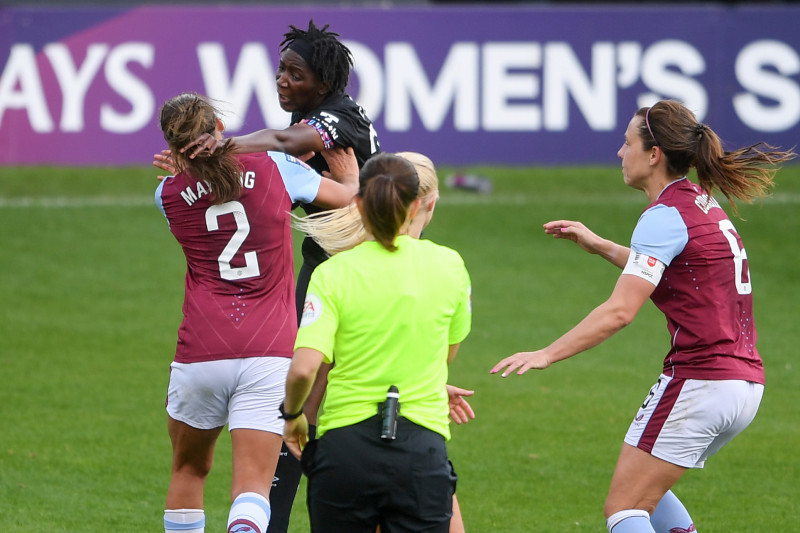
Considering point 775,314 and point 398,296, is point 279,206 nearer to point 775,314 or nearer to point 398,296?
point 398,296

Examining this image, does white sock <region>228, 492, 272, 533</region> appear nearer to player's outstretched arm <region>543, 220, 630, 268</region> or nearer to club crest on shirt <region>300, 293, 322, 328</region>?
club crest on shirt <region>300, 293, 322, 328</region>

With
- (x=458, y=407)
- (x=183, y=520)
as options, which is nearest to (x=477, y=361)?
(x=183, y=520)

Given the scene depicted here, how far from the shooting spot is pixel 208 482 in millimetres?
6992

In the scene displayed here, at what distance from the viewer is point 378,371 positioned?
3.80m

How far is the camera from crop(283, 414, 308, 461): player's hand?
13.0 feet

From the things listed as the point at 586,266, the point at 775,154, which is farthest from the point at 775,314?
the point at 775,154

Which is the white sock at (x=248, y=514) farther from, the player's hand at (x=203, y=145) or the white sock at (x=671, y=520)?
the white sock at (x=671, y=520)

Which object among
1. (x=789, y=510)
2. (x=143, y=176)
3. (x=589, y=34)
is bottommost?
(x=789, y=510)

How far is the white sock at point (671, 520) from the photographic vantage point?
486 centimetres

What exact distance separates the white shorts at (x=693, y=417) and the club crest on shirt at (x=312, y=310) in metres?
1.53

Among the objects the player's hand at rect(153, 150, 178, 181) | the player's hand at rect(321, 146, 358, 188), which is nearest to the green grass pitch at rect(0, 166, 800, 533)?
the player's hand at rect(321, 146, 358, 188)

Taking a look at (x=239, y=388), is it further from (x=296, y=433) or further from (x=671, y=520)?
(x=671, y=520)

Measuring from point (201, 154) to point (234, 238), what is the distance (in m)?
0.36

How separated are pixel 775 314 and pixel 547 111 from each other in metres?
4.70
